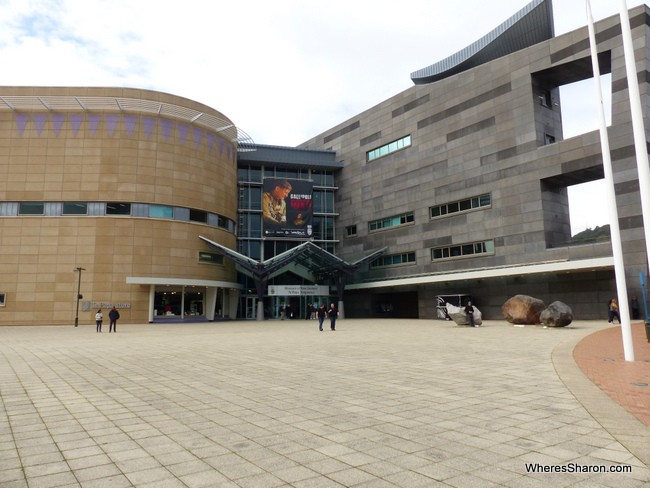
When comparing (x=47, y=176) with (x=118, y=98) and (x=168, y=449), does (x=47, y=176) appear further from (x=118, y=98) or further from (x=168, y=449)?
(x=168, y=449)

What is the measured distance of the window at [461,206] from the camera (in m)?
42.9

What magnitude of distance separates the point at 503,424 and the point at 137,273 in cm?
4289

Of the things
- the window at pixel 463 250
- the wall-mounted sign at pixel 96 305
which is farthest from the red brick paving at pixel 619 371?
the wall-mounted sign at pixel 96 305

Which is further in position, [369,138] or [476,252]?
[369,138]

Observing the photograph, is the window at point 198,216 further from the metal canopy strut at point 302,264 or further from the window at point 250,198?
the window at point 250,198

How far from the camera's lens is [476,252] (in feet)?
142

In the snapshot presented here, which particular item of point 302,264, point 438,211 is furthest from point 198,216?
point 438,211

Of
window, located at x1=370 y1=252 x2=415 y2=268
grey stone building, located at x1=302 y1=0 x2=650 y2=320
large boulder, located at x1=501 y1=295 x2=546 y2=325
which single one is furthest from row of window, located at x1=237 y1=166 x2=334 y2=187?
large boulder, located at x1=501 y1=295 x2=546 y2=325

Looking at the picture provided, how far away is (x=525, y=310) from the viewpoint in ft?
91.6

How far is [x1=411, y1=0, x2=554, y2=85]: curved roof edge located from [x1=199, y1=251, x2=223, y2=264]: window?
33590 mm

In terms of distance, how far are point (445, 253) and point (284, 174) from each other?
25.3 meters

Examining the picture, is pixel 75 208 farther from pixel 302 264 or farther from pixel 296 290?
pixel 302 264

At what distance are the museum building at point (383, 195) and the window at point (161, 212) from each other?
0.22 metres

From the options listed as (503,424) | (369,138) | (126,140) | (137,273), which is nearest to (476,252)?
(369,138)
